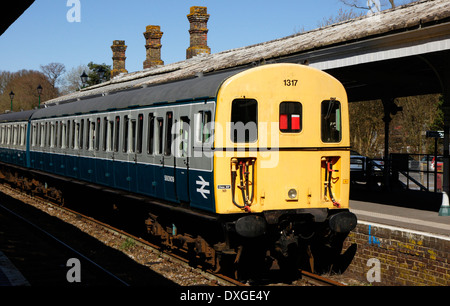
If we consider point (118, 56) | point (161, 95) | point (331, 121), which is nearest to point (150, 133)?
point (161, 95)

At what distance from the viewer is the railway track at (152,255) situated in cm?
947

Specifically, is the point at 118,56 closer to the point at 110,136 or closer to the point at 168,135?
the point at 110,136

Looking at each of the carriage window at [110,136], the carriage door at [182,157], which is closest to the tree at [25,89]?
the carriage window at [110,136]

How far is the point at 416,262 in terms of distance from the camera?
927 cm

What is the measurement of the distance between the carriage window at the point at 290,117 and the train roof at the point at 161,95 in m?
0.95

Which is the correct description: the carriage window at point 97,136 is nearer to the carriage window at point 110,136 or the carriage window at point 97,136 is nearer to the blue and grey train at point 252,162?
the carriage window at point 110,136

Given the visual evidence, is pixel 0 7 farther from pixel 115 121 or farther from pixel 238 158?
pixel 115 121

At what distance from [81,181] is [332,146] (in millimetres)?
8833

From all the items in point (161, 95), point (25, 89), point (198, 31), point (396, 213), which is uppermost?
point (25, 89)

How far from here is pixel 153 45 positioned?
35.6 metres

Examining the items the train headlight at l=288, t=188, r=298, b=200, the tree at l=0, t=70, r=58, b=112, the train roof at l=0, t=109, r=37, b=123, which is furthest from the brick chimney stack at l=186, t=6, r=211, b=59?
the tree at l=0, t=70, r=58, b=112

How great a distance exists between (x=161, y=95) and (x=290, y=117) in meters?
2.94
